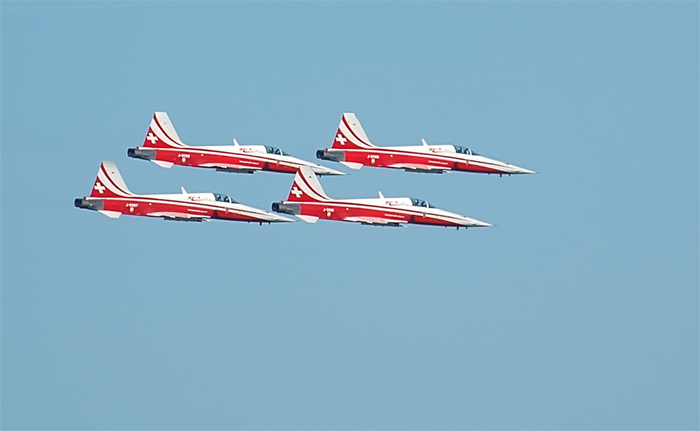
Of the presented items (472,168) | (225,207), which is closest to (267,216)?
(225,207)

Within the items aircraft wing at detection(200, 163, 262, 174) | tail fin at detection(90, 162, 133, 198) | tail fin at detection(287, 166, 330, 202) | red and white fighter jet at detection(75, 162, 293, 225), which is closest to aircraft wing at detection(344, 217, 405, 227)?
tail fin at detection(287, 166, 330, 202)

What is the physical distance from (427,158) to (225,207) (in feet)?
45.4

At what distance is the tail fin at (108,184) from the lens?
174 m

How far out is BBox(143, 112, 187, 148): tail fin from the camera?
586 feet

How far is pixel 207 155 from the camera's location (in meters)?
178

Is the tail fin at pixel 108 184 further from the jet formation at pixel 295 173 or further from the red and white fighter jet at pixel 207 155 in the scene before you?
the red and white fighter jet at pixel 207 155

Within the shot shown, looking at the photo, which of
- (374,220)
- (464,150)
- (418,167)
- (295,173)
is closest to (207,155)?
(295,173)

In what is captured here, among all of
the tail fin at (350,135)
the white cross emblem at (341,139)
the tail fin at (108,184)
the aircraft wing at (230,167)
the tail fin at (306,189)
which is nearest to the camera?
the tail fin at (306,189)

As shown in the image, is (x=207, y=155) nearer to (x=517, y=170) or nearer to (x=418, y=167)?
(x=418, y=167)

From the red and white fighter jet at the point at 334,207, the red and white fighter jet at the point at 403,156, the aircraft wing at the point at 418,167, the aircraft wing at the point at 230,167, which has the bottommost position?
the red and white fighter jet at the point at 334,207

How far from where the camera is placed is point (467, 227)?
176875 millimetres

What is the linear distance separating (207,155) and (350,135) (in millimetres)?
9568

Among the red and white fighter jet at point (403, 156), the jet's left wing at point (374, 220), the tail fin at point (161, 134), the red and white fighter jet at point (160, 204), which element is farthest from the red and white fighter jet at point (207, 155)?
the jet's left wing at point (374, 220)

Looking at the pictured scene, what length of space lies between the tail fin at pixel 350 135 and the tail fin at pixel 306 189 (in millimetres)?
5872
